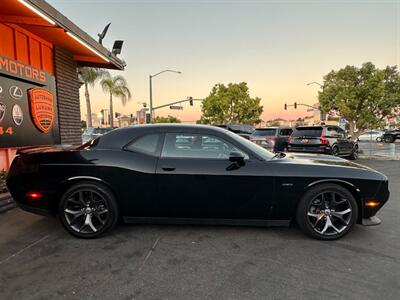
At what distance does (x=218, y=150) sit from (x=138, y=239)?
5.08ft

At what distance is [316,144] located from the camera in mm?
10961

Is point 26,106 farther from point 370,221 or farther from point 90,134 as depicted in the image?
point 90,134

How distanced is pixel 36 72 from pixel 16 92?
0.85 metres

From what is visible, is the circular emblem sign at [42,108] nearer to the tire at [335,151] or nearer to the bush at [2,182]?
the bush at [2,182]

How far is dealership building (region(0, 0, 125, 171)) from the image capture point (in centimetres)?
535

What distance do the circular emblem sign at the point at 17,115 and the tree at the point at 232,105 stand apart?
134 ft

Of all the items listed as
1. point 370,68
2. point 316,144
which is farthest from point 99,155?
point 370,68

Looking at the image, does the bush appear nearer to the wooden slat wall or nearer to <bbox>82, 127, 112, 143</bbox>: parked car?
the wooden slat wall

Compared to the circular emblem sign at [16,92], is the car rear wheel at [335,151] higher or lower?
lower

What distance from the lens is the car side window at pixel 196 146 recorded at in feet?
11.7

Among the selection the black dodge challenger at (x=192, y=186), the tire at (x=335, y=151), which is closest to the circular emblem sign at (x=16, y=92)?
the black dodge challenger at (x=192, y=186)

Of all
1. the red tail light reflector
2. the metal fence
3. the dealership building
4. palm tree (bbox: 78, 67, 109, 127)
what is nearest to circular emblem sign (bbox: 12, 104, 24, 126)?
the dealership building

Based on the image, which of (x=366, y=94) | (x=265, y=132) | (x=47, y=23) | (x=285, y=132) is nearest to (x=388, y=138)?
(x=366, y=94)

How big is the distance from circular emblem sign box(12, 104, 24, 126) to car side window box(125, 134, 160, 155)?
406 centimetres
